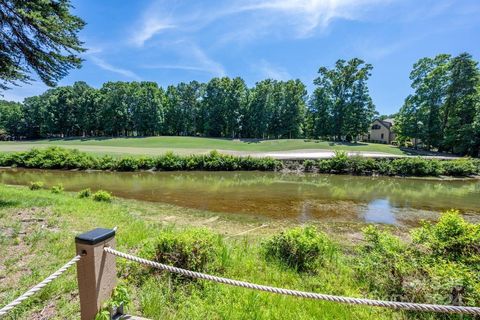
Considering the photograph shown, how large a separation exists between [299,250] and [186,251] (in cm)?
184

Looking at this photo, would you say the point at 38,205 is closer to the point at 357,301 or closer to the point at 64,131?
the point at 357,301

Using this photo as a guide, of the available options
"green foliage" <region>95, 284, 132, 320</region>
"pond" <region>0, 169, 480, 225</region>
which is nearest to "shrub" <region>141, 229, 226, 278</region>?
"green foliage" <region>95, 284, 132, 320</region>

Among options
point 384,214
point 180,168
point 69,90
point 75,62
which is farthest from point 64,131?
point 384,214

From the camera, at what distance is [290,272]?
4.02m

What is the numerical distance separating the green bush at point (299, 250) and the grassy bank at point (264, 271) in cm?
2

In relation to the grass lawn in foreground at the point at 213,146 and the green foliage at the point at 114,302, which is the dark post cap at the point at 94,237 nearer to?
the green foliage at the point at 114,302

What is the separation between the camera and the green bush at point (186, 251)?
3.71 m

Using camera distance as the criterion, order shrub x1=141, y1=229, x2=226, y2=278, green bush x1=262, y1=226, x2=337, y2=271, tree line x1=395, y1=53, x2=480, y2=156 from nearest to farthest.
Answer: shrub x1=141, y1=229, x2=226, y2=278
green bush x1=262, y1=226, x2=337, y2=271
tree line x1=395, y1=53, x2=480, y2=156

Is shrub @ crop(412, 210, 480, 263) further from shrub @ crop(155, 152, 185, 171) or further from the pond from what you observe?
shrub @ crop(155, 152, 185, 171)

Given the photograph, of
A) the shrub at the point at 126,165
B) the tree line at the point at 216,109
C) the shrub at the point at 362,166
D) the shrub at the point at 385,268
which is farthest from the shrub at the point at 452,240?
the tree line at the point at 216,109

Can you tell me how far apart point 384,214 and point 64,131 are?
220 ft

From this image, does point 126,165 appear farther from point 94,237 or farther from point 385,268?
point 385,268

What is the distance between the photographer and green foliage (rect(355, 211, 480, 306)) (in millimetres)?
2791

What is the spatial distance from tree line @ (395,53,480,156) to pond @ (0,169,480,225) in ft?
61.2
